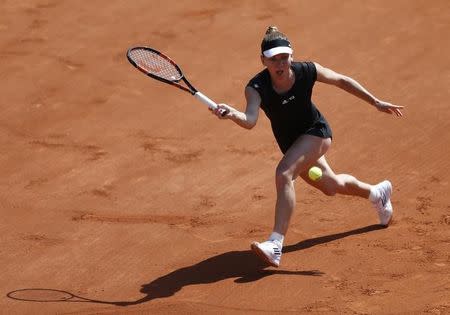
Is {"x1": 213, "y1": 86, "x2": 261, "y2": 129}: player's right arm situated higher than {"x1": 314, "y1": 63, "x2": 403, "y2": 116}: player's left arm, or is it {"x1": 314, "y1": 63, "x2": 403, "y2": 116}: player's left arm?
{"x1": 314, "y1": 63, "x2": 403, "y2": 116}: player's left arm

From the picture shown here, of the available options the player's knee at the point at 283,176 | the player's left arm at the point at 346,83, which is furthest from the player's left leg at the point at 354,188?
the player's left arm at the point at 346,83

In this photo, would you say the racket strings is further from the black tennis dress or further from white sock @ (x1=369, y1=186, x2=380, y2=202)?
white sock @ (x1=369, y1=186, x2=380, y2=202)

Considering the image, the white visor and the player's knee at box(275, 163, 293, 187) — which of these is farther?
the player's knee at box(275, 163, 293, 187)

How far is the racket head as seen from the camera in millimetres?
7715

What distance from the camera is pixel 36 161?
31.0 ft

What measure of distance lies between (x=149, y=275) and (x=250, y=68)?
13.6ft

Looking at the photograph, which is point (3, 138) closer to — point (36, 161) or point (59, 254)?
point (36, 161)

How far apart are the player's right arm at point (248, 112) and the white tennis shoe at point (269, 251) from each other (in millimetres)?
805

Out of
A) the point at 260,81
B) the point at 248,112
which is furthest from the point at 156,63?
the point at 248,112

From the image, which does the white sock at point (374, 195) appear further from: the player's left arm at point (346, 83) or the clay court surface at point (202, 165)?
the player's left arm at point (346, 83)

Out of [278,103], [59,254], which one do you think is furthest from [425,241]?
[59,254]

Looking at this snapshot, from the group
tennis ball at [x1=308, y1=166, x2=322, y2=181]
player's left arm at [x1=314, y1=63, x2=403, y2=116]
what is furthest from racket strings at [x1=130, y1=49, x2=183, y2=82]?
tennis ball at [x1=308, y1=166, x2=322, y2=181]

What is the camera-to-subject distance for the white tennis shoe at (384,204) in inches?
313

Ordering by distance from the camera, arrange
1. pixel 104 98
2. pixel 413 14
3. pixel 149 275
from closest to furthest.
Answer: pixel 149 275 → pixel 104 98 → pixel 413 14
